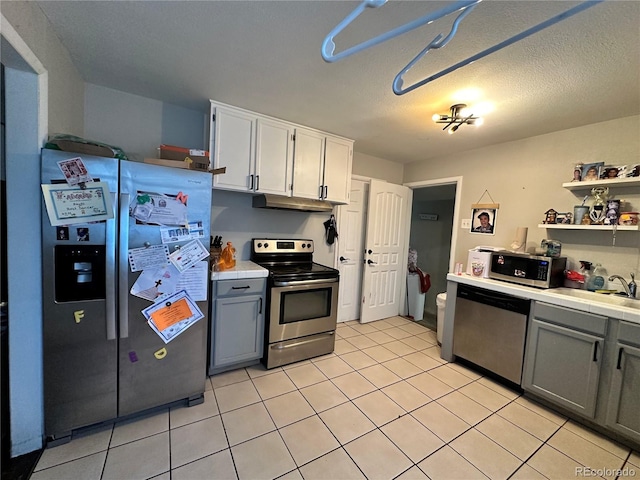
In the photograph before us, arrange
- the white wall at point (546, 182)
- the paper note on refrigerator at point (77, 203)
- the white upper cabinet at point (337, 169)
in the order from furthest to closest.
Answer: the white upper cabinet at point (337, 169)
the white wall at point (546, 182)
the paper note on refrigerator at point (77, 203)

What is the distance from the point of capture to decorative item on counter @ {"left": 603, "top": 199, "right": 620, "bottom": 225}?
216cm

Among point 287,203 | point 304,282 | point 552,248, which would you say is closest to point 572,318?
point 552,248

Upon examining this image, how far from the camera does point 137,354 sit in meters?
1.73

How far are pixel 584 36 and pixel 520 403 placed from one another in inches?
101

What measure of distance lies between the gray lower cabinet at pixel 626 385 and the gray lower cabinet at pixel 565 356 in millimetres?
81

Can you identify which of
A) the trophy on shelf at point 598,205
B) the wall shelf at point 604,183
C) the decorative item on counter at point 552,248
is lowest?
the decorative item on counter at point 552,248

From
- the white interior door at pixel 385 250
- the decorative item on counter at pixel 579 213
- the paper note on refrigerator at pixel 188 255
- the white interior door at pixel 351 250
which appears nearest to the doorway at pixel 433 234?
the white interior door at pixel 385 250

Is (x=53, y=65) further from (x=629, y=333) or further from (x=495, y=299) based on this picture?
(x=629, y=333)

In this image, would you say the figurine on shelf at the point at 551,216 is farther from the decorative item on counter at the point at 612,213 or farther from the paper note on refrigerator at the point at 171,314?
the paper note on refrigerator at the point at 171,314

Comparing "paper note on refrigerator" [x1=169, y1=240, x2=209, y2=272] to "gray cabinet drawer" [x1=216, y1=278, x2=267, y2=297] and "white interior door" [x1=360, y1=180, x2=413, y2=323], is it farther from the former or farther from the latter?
"white interior door" [x1=360, y1=180, x2=413, y2=323]

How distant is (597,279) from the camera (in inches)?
90.3

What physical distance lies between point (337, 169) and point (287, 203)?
0.80 metres

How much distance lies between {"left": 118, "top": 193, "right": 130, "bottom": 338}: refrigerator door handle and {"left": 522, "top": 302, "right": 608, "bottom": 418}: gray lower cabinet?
9.96 ft

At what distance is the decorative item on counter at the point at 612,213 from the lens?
84.9 inches
